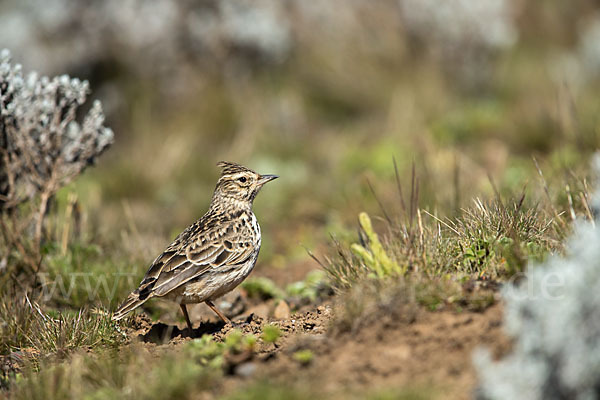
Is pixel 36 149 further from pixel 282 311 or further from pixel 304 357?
pixel 304 357

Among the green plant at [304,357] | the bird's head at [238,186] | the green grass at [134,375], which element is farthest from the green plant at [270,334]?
the bird's head at [238,186]

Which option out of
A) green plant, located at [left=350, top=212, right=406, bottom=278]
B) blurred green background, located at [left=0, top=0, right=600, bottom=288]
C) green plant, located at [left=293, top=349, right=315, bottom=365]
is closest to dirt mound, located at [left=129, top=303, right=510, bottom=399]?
green plant, located at [left=293, top=349, right=315, bottom=365]

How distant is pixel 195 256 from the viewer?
5172 millimetres

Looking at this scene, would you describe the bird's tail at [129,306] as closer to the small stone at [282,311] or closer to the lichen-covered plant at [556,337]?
the small stone at [282,311]

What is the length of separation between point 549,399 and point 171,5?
38.1 ft

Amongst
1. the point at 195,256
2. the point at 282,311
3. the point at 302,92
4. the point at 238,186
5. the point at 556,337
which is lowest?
the point at 282,311

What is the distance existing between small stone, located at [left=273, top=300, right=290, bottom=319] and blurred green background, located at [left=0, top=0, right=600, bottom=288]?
8.34ft

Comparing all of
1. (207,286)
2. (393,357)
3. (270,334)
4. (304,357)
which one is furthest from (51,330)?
(393,357)

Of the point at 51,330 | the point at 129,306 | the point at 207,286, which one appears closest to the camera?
the point at 51,330

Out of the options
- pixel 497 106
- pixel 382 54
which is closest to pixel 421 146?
pixel 497 106

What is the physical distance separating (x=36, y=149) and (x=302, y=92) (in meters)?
7.59

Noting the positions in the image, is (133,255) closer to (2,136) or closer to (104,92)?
(2,136)

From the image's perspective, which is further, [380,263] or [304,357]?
[380,263]

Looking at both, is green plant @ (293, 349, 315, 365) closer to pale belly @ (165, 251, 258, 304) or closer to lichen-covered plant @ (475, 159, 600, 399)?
lichen-covered plant @ (475, 159, 600, 399)
